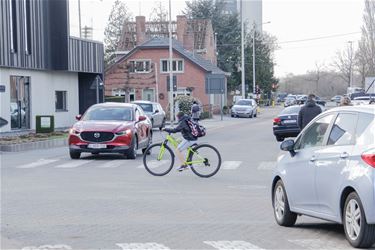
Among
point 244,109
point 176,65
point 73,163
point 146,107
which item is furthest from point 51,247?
point 176,65

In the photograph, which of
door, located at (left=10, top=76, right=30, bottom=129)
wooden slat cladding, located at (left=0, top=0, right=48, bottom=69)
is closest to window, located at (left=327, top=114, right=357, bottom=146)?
wooden slat cladding, located at (left=0, top=0, right=48, bottom=69)

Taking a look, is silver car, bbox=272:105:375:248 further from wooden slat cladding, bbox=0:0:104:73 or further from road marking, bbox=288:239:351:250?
wooden slat cladding, bbox=0:0:104:73

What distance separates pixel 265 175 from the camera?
1873 cm

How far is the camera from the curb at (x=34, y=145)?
26748 millimetres

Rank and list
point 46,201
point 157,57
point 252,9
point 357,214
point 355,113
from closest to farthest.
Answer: point 357,214 < point 355,113 < point 46,201 < point 157,57 < point 252,9

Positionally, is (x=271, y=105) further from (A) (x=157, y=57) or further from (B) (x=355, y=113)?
(B) (x=355, y=113)

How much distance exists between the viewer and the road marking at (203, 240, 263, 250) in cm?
905

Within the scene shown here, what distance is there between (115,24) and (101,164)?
87719mm

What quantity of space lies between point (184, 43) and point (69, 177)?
72.7 meters

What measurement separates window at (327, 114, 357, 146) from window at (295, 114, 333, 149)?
0.75 ft

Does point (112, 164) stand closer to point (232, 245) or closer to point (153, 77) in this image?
point (232, 245)

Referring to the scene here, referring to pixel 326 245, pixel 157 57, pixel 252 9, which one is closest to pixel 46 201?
pixel 326 245

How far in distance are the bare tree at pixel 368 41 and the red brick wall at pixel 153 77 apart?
17530 millimetres

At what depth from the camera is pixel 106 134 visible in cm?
2272
